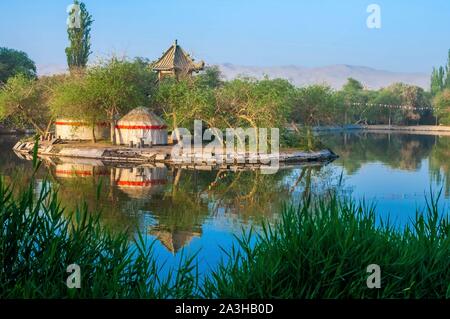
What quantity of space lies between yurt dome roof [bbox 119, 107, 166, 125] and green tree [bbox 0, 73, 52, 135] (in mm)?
7340

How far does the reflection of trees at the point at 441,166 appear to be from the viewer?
25344 mm

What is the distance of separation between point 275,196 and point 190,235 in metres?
7.06

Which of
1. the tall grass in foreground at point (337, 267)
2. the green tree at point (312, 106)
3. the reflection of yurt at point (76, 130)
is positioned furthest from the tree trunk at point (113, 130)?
the tall grass in foreground at point (337, 267)

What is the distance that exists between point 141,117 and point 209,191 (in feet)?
47.6

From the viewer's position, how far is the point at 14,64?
59656 mm

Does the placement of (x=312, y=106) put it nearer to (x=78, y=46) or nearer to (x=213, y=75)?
(x=213, y=75)

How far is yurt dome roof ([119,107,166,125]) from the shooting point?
35125mm

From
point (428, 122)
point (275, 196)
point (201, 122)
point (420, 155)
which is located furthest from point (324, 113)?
point (428, 122)

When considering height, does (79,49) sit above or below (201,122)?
above

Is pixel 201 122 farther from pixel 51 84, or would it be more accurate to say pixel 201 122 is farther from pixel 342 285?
pixel 342 285

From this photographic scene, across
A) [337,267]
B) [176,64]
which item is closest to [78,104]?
[176,64]

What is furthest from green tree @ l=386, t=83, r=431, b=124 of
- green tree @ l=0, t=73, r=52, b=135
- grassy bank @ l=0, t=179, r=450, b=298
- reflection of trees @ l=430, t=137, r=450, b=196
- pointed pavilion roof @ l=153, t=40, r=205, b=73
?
grassy bank @ l=0, t=179, r=450, b=298
